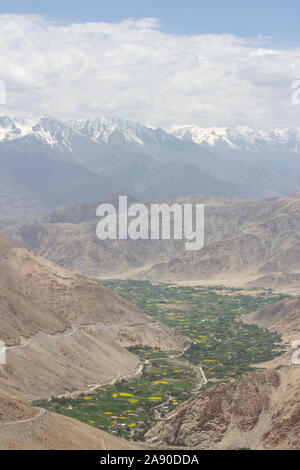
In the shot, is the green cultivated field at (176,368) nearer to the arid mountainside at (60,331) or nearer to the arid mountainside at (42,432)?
the arid mountainside at (60,331)

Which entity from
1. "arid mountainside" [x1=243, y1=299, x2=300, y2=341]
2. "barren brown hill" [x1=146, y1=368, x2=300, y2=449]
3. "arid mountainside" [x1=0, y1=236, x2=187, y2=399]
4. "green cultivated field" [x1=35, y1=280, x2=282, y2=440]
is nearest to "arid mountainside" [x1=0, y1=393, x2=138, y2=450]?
"barren brown hill" [x1=146, y1=368, x2=300, y2=449]

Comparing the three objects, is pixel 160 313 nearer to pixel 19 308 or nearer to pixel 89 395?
pixel 19 308

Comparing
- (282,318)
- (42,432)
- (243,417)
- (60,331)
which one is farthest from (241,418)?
(282,318)

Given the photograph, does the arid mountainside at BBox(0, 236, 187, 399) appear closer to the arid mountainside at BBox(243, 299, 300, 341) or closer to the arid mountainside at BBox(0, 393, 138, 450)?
the arid mountainside at BBox(0, 393, 138, 450)

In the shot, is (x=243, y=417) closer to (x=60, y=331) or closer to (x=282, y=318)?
(x=60, y=331)
